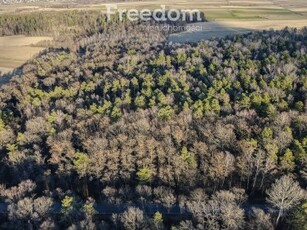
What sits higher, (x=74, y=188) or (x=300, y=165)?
(x=300, y=165)

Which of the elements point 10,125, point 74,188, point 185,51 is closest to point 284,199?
point 74,188

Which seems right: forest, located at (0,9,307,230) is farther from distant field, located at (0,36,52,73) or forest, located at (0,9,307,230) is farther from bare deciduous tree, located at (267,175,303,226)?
distant field, located at (0,36,52,73)

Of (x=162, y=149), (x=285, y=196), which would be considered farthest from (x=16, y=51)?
(x=285, y=196)

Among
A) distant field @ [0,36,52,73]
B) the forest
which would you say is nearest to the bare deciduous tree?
the forest

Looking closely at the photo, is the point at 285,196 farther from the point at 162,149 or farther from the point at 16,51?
the point at 16,51

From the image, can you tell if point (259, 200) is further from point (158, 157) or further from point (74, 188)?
point (74, 188)

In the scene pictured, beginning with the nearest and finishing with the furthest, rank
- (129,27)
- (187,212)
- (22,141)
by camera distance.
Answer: (187,212) < (22,141) < (129,27)
